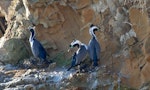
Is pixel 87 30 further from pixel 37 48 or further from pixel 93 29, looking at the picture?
pixel 37 48

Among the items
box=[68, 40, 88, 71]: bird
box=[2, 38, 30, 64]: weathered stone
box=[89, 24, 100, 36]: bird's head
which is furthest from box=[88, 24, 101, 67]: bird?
box=[2, 38, 30, 64]: weathered stone

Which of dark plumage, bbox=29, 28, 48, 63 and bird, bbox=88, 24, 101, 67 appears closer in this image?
bird, bbox=88, 24, 101, 67

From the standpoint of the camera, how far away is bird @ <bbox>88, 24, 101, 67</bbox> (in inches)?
491

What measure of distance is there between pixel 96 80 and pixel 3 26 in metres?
7.00

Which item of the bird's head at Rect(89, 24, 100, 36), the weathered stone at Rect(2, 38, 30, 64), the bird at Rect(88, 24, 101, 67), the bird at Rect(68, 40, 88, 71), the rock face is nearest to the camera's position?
the rock face

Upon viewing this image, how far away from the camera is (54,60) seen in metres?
13.8

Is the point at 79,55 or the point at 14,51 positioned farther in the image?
the point at 14,51

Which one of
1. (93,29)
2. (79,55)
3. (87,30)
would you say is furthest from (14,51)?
(93,29)

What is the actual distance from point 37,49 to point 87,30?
145cm

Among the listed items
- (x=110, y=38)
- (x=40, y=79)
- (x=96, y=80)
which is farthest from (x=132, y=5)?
(x=40, y=79)

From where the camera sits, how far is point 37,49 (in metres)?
13.7

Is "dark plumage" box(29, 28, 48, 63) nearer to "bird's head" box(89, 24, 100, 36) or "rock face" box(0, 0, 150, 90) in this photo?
"rock face" box(0, 0, 150, 90)

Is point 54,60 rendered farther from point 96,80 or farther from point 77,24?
point 96,80

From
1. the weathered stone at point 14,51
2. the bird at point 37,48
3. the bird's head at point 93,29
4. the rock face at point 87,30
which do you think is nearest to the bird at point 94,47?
the bird's head at point 93,29
